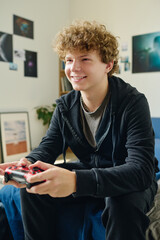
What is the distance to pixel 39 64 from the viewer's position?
3.67 m

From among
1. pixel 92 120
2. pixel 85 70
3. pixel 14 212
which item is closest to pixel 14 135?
pixel 14 212

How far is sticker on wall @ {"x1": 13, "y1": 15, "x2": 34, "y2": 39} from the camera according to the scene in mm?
3252

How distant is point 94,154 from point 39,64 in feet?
9.12

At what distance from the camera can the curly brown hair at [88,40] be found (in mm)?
1110

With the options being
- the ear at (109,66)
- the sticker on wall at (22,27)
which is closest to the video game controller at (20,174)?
the ear at (109,66)

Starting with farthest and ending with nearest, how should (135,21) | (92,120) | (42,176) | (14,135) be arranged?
(135,21), (14,135), (92,120), (42,176)

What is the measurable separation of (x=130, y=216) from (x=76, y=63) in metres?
0.69

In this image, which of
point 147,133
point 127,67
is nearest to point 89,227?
point 147,133

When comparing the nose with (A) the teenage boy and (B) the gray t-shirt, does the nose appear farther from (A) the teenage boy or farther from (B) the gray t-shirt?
(B) the gray t-shirt

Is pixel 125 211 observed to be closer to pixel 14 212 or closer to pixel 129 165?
pixel 129 165

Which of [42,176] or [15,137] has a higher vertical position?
[42,176]

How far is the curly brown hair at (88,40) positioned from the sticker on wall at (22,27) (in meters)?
2.31

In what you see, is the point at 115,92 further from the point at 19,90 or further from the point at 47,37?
the point at 47,37

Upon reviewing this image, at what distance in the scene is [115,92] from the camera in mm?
1122
